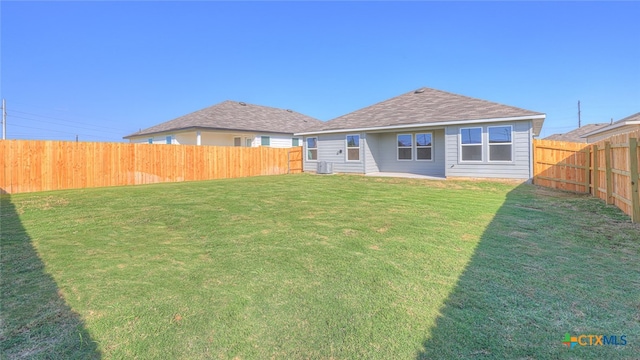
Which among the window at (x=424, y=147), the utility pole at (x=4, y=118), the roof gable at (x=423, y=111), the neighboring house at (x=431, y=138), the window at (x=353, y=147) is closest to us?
the neighboring house at (x=431, y=138)

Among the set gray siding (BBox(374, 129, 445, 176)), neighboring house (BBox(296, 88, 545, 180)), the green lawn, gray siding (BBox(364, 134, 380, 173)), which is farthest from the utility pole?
gray siding (BBox(374, 129, 445, 176))

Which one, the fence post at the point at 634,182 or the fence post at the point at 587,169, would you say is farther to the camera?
the fence post at the point at 587,169

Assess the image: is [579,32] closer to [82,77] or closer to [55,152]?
[55,152]

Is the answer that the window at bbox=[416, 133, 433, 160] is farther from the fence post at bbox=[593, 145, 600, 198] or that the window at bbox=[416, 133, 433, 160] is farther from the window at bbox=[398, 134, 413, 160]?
the fence post at bbox=[593, 145, 600, 198]

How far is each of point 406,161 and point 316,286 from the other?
48.9 feet

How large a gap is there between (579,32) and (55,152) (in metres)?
23.7

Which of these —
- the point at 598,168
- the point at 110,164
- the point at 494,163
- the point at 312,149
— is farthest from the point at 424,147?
the point at 110,164

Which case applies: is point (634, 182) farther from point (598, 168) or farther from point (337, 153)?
point (337, 153)

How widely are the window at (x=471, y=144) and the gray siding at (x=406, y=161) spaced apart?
6.06ft

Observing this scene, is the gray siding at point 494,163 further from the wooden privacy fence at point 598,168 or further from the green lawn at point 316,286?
the green lawn at point 316,286

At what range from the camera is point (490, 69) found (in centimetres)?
2088

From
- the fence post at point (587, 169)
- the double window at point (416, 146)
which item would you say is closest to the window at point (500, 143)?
the fence post at point (587, 169)

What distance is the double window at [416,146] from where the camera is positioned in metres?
16.3

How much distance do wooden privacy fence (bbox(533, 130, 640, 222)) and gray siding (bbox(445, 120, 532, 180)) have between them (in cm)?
39
